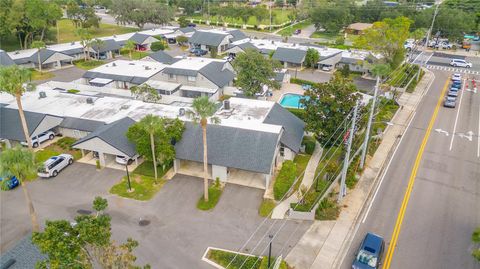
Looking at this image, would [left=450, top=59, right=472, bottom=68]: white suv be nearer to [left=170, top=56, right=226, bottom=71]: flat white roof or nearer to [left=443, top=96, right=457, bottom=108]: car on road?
[left=443, top=96, right=457, bottom=108]: car on road

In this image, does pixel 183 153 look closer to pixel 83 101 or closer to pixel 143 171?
pixel 143 171

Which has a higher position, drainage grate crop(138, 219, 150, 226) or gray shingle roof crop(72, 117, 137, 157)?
gray shingle roof crop(72, 117, 137, 157)

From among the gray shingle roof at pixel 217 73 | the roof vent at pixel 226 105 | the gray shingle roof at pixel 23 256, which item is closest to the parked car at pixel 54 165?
the gray shingle roof at pixel 23 256

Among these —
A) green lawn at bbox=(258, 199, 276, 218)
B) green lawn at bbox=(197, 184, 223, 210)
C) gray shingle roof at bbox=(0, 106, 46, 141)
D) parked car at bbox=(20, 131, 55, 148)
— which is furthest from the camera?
parked car at bbox=(20, 131, 55, 148)

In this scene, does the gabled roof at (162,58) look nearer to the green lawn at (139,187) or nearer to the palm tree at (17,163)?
the green lawn at (139,187)

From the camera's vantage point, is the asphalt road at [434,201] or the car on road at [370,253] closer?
the car on road at [370,253]

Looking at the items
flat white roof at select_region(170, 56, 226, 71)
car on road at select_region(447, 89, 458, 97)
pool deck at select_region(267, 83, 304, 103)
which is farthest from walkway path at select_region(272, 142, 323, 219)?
car on road at select_region(447, 89, 458, 97)

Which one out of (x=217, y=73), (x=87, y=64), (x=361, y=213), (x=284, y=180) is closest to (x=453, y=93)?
(x=217, y=73)
